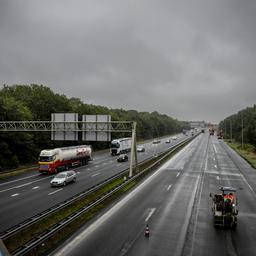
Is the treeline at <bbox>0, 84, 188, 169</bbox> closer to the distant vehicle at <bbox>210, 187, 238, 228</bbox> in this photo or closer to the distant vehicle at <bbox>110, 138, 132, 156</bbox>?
the distant vehicle at <bbox>110, 138, 132, 156</bbox>

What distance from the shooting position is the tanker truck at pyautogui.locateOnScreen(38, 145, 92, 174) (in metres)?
47.2

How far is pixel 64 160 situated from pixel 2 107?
14.4 metres

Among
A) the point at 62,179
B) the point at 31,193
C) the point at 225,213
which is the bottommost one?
the point at 31,193

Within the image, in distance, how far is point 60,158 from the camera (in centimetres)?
4928

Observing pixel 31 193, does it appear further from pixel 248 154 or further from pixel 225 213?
pixel 248 154

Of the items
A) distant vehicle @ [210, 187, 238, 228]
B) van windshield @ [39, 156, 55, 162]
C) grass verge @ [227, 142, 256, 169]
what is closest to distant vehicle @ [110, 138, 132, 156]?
grass verge @ [227, 142, 256, 169]

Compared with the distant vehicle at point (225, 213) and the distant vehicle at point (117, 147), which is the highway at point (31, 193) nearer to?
the distant vehicle at point (225, 213)

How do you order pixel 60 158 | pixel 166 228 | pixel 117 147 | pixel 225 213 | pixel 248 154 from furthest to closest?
1. pixel 248 154
2. pixel 117 147
3. pixel 60 158
4. pixel 225 213
5. pixel 166 228

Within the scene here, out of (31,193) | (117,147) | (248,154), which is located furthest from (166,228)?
(248,154)

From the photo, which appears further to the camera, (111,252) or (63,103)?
(63,103)

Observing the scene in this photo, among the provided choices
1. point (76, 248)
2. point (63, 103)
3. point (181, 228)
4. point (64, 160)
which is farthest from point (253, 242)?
point (63, 103)

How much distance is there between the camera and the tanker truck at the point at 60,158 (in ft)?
155

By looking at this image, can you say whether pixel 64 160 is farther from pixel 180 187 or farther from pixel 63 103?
pixel 63 103

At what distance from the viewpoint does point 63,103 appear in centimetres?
7975
